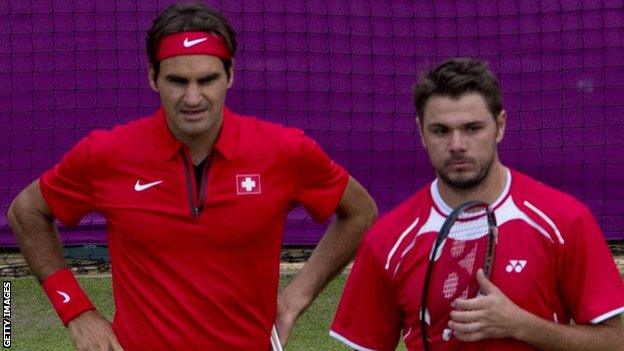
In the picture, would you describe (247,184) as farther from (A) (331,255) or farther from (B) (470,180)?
(B) (470,180)

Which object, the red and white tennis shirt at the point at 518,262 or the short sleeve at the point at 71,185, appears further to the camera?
the short sleeve at the point at 71,185

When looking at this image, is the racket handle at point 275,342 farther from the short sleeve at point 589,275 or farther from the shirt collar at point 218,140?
the short sleeve at point 589,275

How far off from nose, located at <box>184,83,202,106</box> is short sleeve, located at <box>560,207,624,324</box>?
1477mm

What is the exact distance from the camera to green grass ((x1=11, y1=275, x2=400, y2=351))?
342 inches

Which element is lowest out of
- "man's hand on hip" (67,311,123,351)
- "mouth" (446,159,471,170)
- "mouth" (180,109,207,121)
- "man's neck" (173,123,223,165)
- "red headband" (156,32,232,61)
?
"man's hand on hip" (67,311,123,351)

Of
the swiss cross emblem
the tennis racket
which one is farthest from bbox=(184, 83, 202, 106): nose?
the tennis racket

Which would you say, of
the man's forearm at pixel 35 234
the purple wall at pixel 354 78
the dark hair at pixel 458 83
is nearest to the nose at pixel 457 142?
the dark hair at pixel 458 83

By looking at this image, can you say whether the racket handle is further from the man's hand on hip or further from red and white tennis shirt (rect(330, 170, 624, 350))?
red and white tennis shirt (rect(330, 170, 624, 350))

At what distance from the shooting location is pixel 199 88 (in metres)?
5.12

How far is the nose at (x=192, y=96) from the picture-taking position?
5074 mm

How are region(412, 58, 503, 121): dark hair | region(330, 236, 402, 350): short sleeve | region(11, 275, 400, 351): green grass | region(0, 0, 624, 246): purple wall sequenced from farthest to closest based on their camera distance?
region(0, 0, 624, 246): purple wall, region(11, 275, 400, 351): green grass, region(330, 236, 402, 350): short sleeve, region(412, 58, 503, 121): dark hair

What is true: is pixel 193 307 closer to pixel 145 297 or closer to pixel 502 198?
pixel 145 297

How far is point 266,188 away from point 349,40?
18.1 ft

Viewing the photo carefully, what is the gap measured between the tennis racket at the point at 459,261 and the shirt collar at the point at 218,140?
3.83 feet
